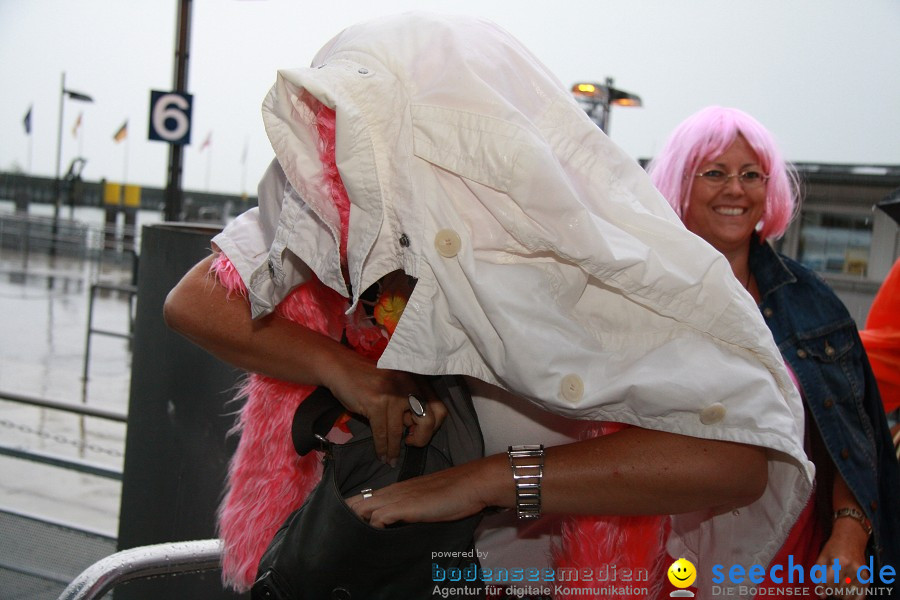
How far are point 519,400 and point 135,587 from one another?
192 centimetres

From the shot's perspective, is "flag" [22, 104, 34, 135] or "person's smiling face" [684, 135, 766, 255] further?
"flag" [22, 104, 34, 135]

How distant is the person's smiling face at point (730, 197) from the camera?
2.17 meters

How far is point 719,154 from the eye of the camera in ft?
7.20

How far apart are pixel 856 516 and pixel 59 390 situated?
22.7ft

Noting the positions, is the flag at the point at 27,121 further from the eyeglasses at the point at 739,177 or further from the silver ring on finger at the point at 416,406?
the silver ring on finger at the point at 416,406

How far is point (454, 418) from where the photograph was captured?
1239 millimetres

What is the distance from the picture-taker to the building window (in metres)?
9.87

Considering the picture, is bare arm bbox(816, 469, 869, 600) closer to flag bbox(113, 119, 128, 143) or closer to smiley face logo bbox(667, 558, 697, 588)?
smiley face logo bbox(667, 558, 697, 588)

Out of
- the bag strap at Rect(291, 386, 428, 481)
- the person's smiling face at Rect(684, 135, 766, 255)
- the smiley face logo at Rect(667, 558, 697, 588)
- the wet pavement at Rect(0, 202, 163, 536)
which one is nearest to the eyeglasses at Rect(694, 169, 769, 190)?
the person's smiling face at Rect(684, 135, 766, 255)

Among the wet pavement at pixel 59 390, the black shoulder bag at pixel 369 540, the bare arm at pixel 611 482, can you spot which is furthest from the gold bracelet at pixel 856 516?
the wet pavement at pixel 59 390

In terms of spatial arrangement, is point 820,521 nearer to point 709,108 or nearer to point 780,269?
point 780,269

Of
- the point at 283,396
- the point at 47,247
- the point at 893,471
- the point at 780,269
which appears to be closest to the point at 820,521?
the point at 893,471

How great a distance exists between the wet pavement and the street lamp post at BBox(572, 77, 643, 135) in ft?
19.7

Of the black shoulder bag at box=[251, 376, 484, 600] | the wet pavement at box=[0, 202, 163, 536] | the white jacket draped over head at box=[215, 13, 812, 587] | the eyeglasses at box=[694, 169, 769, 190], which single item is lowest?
the wet pavement at box=[0, 202, 163, 536]
